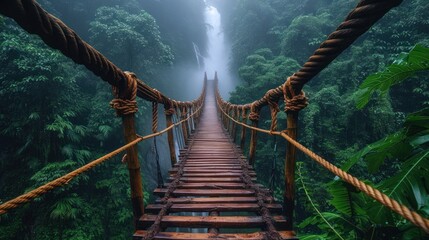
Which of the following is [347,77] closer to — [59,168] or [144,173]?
[144,173]

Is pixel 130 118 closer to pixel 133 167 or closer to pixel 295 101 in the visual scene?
pixel 133 167

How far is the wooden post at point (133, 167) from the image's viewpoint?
144 centimetres

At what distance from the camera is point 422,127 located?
91 cm

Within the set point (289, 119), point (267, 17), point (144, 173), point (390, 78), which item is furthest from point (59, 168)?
point (267, 17)

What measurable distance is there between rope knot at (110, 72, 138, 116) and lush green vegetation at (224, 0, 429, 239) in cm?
117

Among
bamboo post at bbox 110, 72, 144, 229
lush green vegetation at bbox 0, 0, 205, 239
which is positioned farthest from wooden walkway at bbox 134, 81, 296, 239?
lush green vegetation at bbox 0, 0, 205, 239

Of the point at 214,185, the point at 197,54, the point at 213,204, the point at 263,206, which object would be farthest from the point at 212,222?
the point at 197,54

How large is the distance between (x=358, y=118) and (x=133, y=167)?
9.03 m

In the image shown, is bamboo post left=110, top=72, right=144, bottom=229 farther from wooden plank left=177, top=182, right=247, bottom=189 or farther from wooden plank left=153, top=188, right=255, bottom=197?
wooden plank left=177, top=182, right=247, bottom=189

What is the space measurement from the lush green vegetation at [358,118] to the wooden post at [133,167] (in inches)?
41.1

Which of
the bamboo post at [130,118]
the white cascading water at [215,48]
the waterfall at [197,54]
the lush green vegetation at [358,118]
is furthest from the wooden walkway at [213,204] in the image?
the white cascading water at [215,48]

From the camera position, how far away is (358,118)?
8.34 m

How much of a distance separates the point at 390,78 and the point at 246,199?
4.32 feet

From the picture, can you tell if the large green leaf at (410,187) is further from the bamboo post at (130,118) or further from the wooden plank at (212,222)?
the bamboo post at (130,118)
